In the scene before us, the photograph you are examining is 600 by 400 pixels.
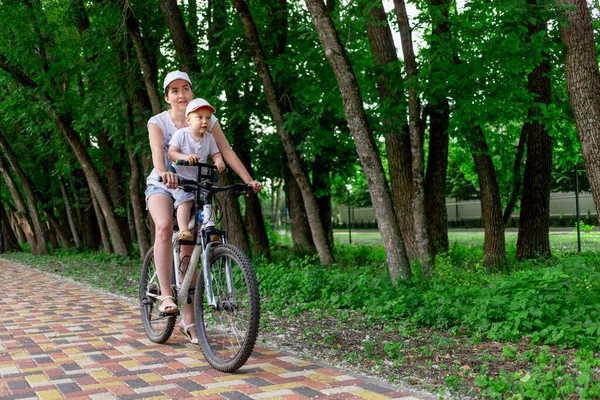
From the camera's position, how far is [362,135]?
7402 millimetres

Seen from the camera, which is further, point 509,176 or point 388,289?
point 509,176

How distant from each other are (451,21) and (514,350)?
5.14 m

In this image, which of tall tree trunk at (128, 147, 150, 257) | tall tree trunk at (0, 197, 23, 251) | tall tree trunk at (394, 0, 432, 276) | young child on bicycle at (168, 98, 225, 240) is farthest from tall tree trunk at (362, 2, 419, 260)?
tall tree trunk at (0, 197, 23, 251)

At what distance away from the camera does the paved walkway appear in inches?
157

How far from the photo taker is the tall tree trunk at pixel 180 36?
1180 cm

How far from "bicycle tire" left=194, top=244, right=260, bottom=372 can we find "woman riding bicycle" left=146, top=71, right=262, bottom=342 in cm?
40

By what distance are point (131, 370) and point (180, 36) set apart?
338 inches

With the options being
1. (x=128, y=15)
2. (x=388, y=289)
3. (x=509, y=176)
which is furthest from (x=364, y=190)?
(x=388, y=289)

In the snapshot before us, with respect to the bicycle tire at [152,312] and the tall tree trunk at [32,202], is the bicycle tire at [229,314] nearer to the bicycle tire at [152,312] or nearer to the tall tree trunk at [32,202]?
the bicycle tire at [152,312]

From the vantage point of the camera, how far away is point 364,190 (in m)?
43.0

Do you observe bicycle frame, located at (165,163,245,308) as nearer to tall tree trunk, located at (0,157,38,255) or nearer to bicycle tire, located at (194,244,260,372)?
bicycle tire, located at (194,244,260,372)

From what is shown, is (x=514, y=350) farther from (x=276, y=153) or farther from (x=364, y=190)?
(x=364, y=190)

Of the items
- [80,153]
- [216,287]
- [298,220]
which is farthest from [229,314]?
[80,153]

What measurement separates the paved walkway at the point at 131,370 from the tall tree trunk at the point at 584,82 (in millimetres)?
4089
